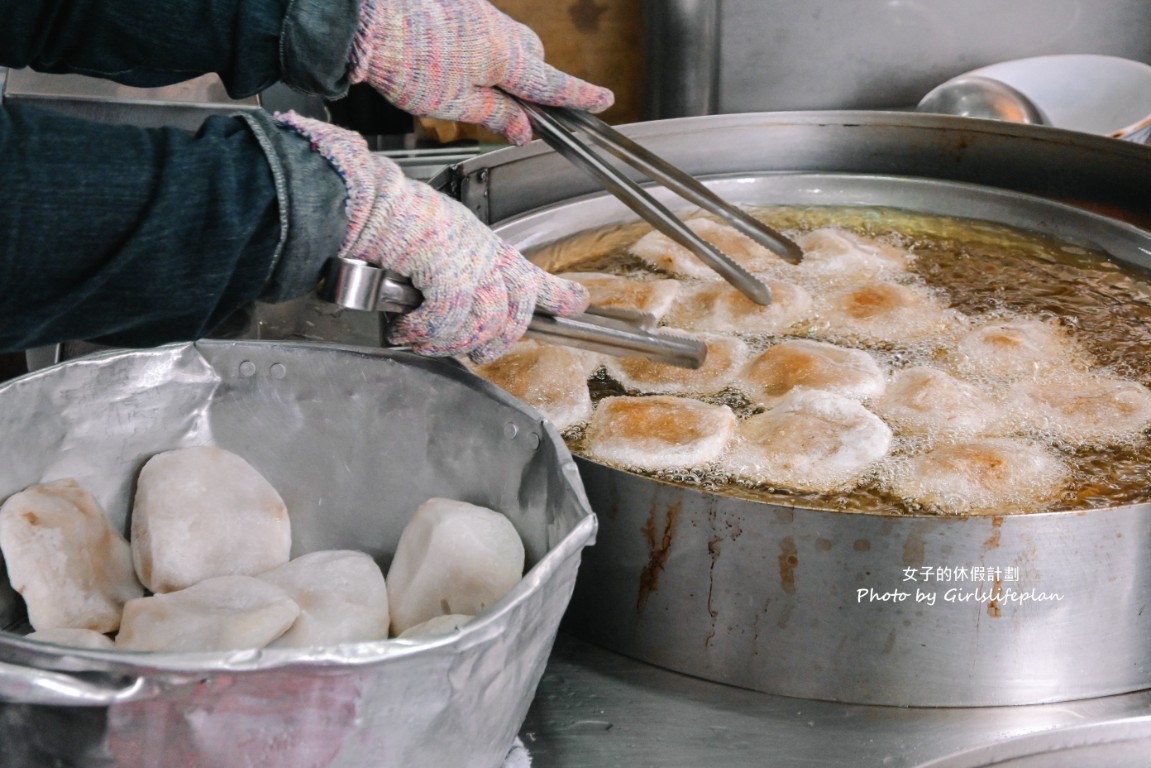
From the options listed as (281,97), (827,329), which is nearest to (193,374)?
(827,329)

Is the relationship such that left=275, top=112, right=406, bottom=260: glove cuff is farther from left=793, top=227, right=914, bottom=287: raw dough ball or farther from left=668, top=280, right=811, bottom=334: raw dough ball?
left=793, top=227, right=914, bottom=287: raw dough ball

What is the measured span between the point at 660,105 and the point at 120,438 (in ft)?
6.68

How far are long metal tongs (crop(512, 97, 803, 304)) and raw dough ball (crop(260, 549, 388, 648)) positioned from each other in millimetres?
743

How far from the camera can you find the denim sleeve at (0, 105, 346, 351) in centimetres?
92

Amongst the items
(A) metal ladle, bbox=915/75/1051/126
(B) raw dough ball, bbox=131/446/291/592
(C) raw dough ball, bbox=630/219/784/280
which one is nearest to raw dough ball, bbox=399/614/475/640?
(B) raw dough ball, bbox=131/446/291/592

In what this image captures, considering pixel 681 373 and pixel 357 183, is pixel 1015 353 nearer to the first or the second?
pixel 681 373

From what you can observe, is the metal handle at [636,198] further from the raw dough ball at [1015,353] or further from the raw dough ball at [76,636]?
the raw dough ball at [76,636]

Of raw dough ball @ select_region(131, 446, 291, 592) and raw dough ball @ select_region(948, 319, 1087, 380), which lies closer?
raw dough ball @ select_region(131, 446, 291, 592)

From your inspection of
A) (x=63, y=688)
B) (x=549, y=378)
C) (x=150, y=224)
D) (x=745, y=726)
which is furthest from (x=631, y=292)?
(x=63, y=688)

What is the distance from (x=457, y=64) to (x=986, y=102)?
146 centimetres

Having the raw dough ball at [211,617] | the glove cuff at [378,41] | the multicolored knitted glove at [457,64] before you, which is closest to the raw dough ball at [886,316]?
the multicolored knitted glove at [457,64]

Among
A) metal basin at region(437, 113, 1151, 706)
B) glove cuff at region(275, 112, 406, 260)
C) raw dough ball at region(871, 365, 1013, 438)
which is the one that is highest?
glove cuff at region(275, 112, 406, 260)

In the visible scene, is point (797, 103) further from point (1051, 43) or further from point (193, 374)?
point (193, 374)

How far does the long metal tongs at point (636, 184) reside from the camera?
1550 mm
